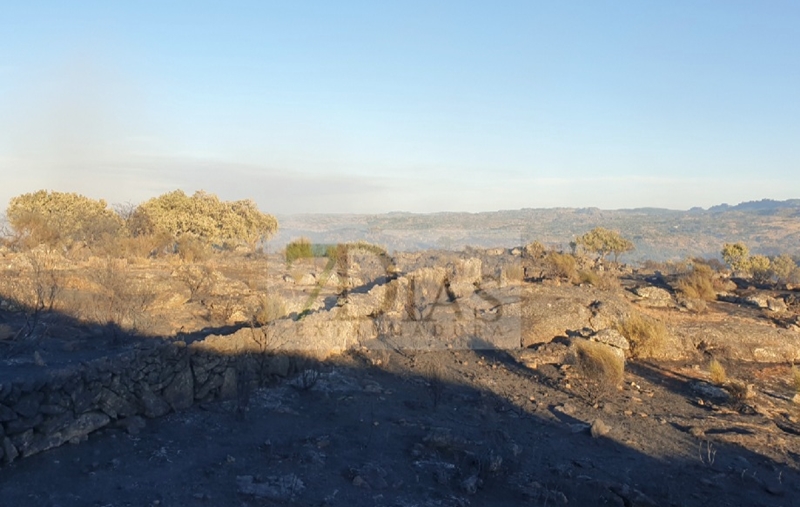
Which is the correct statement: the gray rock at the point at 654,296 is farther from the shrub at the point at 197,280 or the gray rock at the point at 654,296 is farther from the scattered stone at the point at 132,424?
the scattered stone at the point at 132,424

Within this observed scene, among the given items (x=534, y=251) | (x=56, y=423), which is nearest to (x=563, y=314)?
(x=534, y=251)

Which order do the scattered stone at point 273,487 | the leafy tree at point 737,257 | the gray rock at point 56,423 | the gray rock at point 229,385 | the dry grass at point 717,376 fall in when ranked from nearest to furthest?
the scattered stone at point 273,487
the gray rock at point 56,423
the gray rock at point 229,385
the dry grass at point 717,376
the leafy tree at point 737,257

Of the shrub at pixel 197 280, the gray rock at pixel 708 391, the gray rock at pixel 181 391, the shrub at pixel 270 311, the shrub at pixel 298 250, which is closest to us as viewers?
the gray rock at pixel 181 391

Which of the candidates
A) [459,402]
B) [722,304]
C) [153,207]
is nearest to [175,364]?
[459,402]

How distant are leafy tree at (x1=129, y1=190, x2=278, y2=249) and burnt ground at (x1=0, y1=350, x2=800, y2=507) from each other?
2009 centimetres

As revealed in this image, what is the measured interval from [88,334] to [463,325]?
754 cm

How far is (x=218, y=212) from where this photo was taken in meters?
31.4

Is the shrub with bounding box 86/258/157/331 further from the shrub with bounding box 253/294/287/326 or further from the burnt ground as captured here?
the burnt ground

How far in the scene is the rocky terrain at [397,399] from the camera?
17.9 feet

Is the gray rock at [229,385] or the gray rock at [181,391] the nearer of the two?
the gray rock at [181,391]

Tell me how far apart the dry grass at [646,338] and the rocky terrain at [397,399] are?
0.12 feet

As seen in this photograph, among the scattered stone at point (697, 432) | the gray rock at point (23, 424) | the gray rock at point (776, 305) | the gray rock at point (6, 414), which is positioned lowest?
the scattered stone at point (697, 432)

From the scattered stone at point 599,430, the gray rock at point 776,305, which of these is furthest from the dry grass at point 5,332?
the gray rock at point 776,305

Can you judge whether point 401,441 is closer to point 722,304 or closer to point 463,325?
point 463,325
